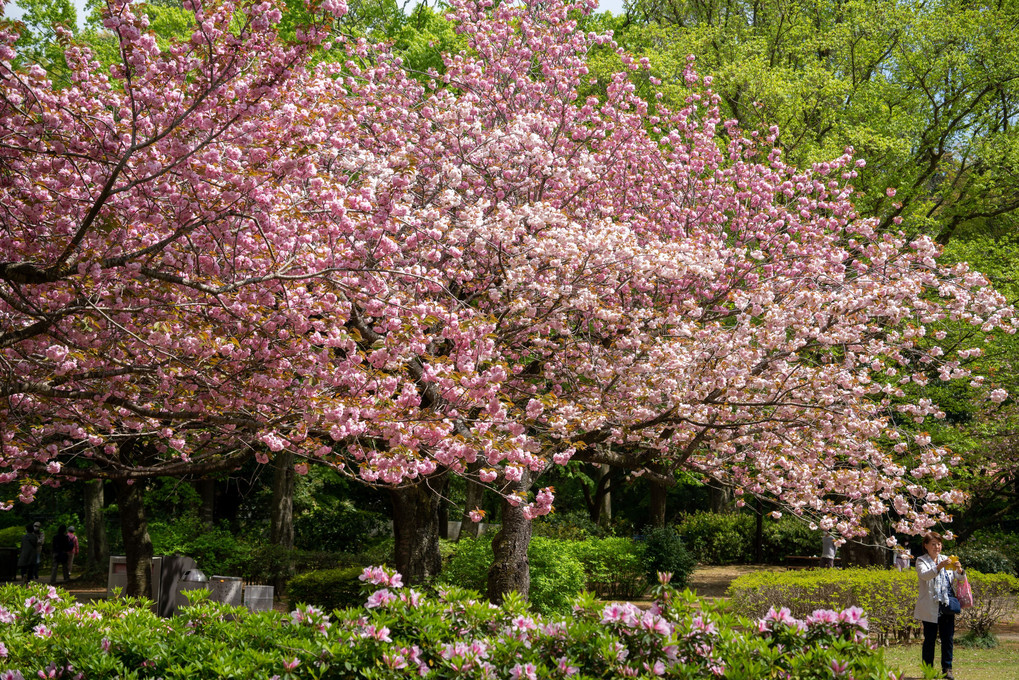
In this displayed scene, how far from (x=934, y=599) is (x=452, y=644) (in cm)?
730

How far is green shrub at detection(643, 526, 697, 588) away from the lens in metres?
18.8

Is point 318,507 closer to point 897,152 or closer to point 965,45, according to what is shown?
point 897,152

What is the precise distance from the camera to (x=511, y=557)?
11.5 meters

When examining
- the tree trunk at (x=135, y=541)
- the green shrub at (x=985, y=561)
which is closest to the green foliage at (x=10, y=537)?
the tree trunk at (x=135, y=541)

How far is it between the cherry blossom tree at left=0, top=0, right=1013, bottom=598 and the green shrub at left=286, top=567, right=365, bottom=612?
4.48 feet

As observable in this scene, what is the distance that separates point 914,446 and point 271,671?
47.9 feet

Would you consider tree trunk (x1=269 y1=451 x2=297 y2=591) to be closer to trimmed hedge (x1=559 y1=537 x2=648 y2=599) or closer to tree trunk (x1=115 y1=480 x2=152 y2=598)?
tree trunk (x1=115 y1=480 x2=152 y2=598)

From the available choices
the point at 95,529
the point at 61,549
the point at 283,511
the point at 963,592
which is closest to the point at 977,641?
the point at 963,592

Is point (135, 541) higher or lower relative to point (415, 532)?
lower

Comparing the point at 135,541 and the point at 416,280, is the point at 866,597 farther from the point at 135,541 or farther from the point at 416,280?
the point at 135,541

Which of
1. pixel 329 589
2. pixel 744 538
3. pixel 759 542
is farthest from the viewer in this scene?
pixel 744 538

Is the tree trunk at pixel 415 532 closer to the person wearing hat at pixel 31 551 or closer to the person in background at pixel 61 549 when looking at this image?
the person wearing hat at pixel 31 551

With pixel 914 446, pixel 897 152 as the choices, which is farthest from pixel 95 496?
pixel 897 152

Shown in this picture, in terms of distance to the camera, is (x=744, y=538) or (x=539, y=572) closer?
(x=539, y=572)
